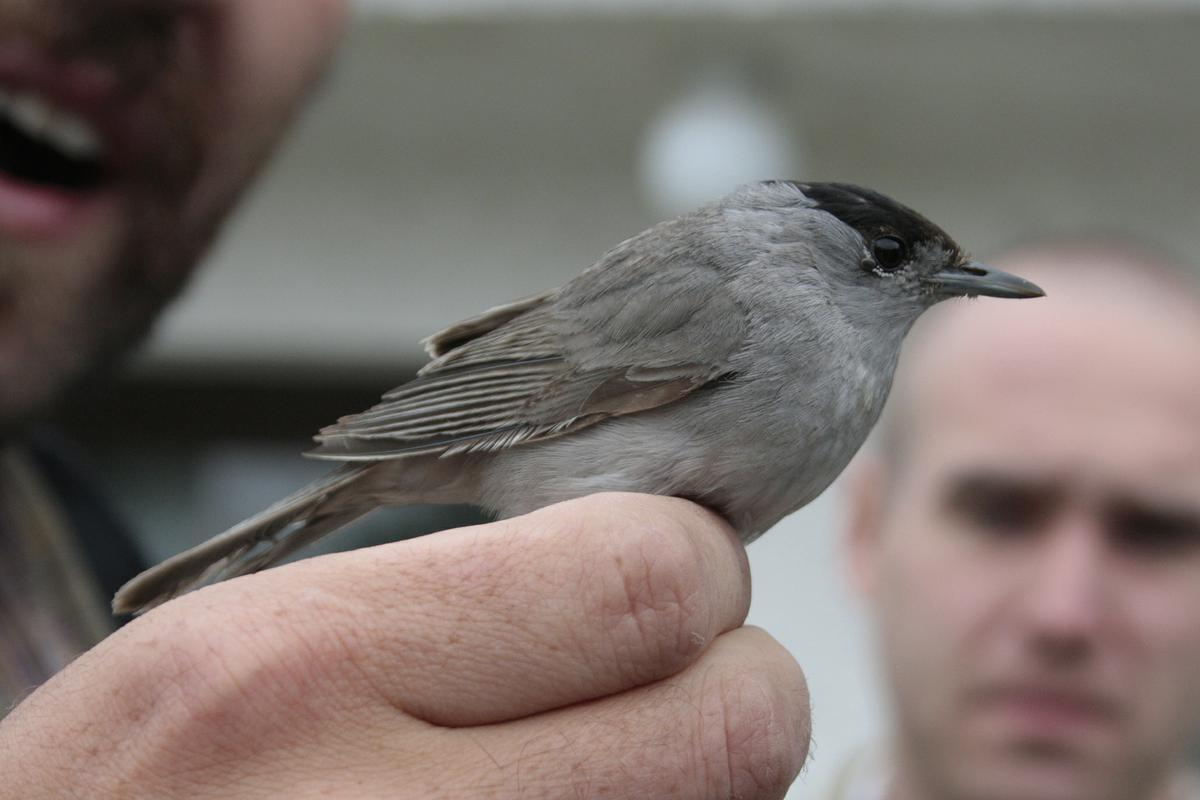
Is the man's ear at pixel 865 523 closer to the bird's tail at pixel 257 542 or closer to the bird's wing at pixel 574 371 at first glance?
the bird's wing at pixel 574 371

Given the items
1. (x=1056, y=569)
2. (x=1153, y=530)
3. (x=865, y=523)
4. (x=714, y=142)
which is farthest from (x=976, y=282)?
(x=714, y=142)

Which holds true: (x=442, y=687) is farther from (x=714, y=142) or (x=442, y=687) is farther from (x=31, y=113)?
(x=714, y=142)

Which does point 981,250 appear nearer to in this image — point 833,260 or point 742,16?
point 742,16

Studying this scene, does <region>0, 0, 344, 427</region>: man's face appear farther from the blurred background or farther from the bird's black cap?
the blurred background

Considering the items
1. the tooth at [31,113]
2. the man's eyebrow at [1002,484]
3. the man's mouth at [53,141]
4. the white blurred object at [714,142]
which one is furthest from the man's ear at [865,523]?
the tooth at [31,113]

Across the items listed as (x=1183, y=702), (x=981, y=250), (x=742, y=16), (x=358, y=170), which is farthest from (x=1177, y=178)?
(x=358, y=170)

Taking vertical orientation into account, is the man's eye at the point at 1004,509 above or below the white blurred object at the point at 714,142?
below

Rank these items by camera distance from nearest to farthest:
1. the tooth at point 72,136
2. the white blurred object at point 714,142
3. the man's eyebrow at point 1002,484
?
the tooth at point 72,136 < the man's eyebrow at point 1002,484 < the white blurred object at point 714,142

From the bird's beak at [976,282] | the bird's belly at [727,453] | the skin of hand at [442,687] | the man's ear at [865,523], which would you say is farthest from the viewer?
the man's ear at [865,523]
